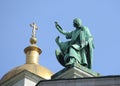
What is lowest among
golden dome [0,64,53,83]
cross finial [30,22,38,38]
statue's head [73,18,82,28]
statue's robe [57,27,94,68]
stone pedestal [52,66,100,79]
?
stone pedestal [52,66,100,79]

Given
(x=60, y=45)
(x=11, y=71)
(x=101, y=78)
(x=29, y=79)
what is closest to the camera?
(x=101, y=78)

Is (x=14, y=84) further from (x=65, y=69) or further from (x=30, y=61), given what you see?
(x=65, y=69)

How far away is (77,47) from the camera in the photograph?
2223 centimetres

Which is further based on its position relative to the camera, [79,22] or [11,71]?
[11,71]

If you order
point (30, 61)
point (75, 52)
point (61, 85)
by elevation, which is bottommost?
point (61, 85)

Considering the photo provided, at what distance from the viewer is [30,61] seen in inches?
1292

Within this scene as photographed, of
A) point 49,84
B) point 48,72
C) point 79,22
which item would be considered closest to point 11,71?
point 48,72

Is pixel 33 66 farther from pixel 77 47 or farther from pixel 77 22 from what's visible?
pixel 77 47

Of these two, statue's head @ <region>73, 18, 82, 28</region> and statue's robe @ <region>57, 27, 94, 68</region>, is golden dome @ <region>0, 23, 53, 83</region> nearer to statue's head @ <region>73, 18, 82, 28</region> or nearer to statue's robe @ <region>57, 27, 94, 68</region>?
statue's head @ <region>73, 18, 82, 28</region>

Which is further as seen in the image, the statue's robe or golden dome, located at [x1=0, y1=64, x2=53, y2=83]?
golden dome, located at [x1=0, y1=64, x2=53, y2=83]

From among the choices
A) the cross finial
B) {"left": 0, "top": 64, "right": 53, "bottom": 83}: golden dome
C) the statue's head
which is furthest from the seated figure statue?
the cross finial

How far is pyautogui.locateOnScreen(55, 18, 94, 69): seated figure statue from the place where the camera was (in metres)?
21.9

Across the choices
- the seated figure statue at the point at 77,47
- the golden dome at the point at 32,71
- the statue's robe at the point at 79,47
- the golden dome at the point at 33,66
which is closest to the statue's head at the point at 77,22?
the seated figure statue at the point at 77,47

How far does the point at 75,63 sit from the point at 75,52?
0.84 metres
